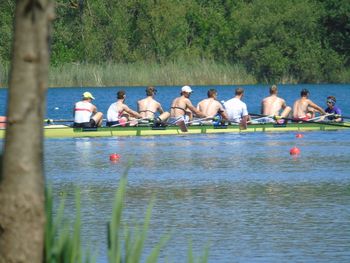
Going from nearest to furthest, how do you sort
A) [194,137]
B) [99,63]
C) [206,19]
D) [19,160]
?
[19,160]
[194,137]
[99,63]
[206,19]

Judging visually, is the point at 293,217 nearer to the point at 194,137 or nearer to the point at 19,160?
the point at 19,160

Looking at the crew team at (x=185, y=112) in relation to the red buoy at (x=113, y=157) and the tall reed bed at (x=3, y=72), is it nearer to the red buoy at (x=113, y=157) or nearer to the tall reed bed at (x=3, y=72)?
the red buoy at (x=113, y=157)

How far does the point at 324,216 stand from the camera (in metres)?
13.0

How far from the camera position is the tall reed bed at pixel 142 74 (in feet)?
213

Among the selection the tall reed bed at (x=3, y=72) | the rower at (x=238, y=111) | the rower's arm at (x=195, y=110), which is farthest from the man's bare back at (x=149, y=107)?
the tall reed bed at (x=3, y=72)

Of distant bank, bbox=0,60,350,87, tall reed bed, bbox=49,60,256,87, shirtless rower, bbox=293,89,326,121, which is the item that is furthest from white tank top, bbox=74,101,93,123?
tall reed bed, bbox=49,60,256,87

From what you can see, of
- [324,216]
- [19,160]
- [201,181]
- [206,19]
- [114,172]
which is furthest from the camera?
[206,19]

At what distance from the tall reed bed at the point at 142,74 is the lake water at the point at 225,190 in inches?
1452

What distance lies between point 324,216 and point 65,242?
24.5 feet

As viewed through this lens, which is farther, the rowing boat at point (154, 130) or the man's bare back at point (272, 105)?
the man's bare back at point (272, 105)

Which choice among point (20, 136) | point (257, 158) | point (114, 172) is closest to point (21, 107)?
point (20, 136)

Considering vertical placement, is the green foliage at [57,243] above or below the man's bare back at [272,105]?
below

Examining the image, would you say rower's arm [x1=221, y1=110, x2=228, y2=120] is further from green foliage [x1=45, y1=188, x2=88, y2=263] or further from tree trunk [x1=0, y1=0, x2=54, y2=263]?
tree trunk [x1=0, y1=0, x2=54, y2=263]

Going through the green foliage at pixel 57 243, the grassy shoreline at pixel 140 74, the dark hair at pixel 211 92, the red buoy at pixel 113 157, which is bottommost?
the red buoy at pixel 113 157
